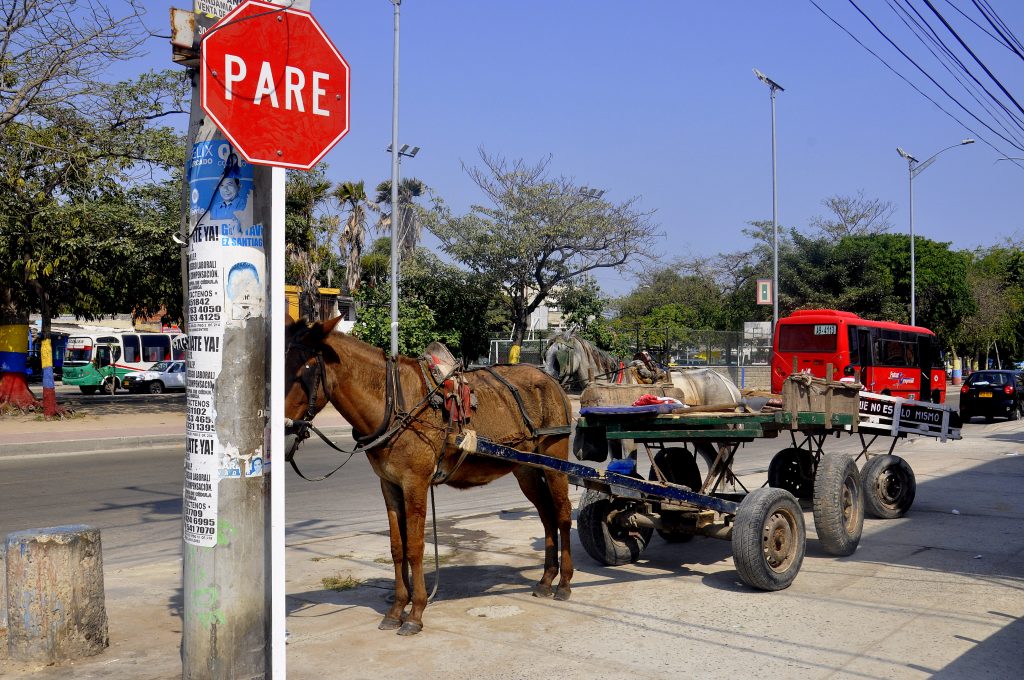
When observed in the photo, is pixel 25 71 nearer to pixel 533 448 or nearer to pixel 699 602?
pixel 533 448

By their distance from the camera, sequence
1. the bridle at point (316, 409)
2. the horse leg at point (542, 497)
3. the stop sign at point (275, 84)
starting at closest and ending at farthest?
the stop sign at point (275, 84), the bridle at point (316, 409), the horse leg at point (542, 497)

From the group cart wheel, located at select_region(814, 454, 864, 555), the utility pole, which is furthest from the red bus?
the utility pole

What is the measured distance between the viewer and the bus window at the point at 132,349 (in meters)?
44.2

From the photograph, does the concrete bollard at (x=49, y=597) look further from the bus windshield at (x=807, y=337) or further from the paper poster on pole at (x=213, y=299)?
the bus windshield at (x=807, y=337)

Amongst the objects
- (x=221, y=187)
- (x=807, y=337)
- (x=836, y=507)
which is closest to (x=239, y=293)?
(x=221, y=187)

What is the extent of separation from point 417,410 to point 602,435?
2.50 m

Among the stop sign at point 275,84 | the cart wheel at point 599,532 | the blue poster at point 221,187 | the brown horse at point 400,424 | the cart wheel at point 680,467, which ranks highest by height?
the stop sign at point 275,84

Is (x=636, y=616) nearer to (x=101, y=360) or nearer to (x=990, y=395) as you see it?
(x=990, y=395)

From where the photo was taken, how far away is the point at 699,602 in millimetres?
7027

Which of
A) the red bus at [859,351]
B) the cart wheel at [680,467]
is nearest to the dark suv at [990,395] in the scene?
the red bus at [859,351]

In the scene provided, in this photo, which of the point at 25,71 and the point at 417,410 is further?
the point at 25,71

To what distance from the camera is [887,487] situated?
10992 mm

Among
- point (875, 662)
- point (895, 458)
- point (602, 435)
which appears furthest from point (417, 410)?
point (895, 458)

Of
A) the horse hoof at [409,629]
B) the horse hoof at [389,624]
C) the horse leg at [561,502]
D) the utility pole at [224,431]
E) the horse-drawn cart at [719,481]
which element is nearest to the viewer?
the utility pole at [224,431]
